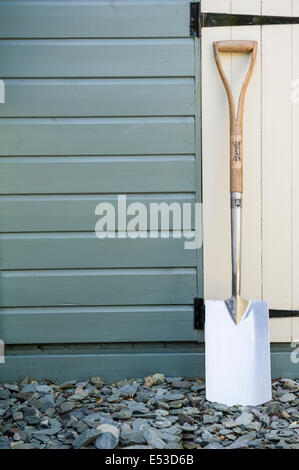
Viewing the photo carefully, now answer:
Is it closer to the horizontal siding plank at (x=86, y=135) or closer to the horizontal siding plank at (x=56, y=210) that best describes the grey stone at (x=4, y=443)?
the horizontal siding plank at (x=56, y=210)

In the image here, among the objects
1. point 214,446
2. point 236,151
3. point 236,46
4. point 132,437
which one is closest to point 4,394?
point 132,437

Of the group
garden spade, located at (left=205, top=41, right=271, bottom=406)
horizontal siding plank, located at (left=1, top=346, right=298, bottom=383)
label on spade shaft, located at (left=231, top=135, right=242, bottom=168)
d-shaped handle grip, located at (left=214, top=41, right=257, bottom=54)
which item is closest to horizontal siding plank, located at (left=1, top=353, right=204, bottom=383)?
horizontal siding plank, located at (left=1, top=346, right=298, bottom=383)

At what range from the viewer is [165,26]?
7.23ft

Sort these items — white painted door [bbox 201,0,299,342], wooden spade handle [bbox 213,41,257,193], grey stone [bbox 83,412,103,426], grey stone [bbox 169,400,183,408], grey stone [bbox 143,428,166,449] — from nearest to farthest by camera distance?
grey stone [bbox 143,428,166,449] → grey stone [bbox 83,412,103,426] → grey stone [bbox 169,400,183,408] → wooden spade handle [bbox 213,41,257,193] → white painted door [bbox 201,0,299,342]

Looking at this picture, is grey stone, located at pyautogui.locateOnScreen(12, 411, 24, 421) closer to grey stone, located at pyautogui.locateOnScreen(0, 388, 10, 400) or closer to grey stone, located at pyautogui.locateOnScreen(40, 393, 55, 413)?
grey stone, located at pyautogui.locateOnScreen(40, 393, 55, 413)

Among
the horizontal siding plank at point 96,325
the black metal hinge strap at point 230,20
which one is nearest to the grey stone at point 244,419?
the horizontal siding plank at point 96,325

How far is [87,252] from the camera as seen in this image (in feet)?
7.41

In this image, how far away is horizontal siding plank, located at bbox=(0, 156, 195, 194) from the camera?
224 cm

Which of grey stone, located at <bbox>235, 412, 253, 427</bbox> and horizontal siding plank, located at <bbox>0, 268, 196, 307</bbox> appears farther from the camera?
horizontal siding plank, located at <bbox>0, 268, 196, 307</bbox>

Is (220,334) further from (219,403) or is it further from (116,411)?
(116,411)

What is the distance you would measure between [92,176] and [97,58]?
21.2 inches
